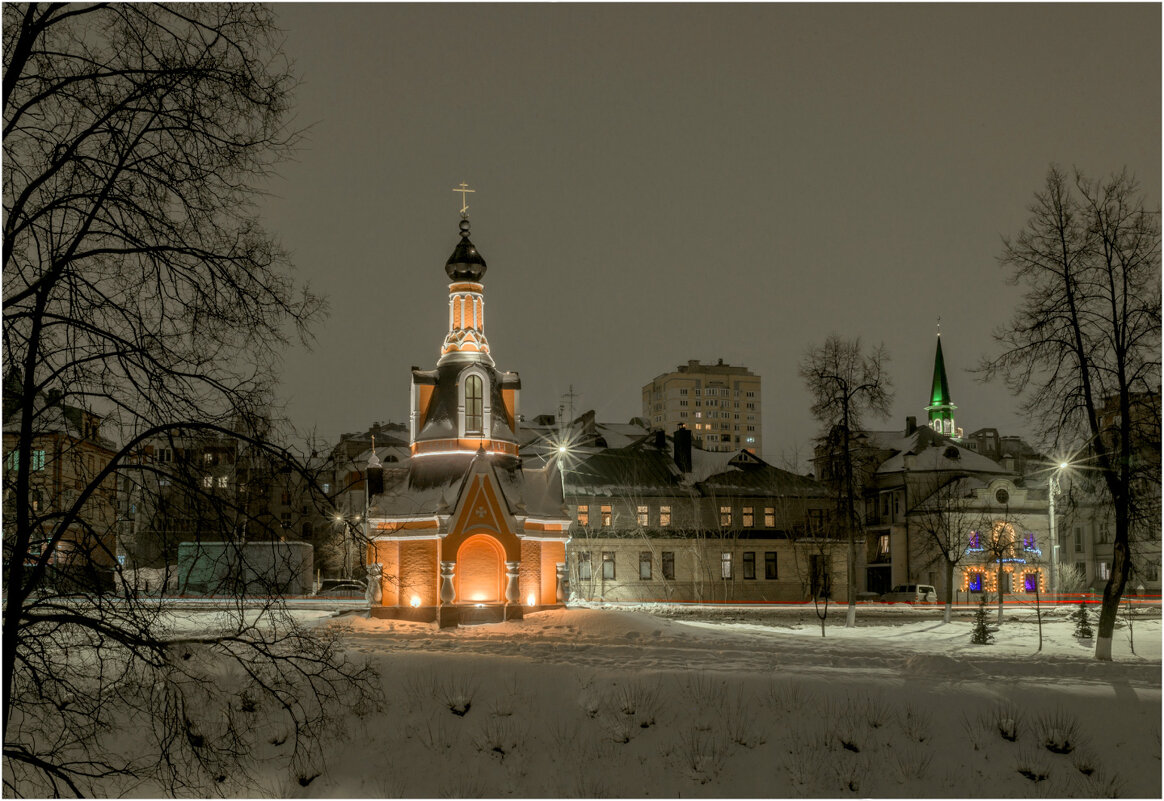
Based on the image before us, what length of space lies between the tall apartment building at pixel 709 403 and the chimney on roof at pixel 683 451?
12030 centimetres

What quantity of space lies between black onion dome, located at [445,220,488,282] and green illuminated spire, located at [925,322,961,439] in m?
69.6

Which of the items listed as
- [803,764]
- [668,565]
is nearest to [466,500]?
[803,764]

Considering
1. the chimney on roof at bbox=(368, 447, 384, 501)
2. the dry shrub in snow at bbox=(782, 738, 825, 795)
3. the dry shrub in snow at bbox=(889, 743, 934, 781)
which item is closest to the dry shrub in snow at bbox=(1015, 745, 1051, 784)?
the dry shrub in snow at bbox=(889, 743, 934, 781)

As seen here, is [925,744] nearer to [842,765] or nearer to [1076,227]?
[842,765]

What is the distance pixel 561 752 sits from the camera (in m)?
19.3

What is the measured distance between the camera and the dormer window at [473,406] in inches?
1476

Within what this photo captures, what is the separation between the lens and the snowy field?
18219mm

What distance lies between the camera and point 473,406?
37688 millimetres

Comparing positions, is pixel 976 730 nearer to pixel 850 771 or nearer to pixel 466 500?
pixel 850 771

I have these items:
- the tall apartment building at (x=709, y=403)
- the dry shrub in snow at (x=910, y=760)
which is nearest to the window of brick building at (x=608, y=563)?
the dry shrub in snow at (x=910, y=760)

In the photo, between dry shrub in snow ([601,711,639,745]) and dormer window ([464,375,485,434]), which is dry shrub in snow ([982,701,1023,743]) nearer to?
dry shrub in snow ([601,711,639,745])

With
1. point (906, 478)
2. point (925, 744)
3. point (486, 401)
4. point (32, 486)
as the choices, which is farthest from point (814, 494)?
point (32, 486)

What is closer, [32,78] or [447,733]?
[32,78]

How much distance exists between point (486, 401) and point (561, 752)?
19.6 meters
